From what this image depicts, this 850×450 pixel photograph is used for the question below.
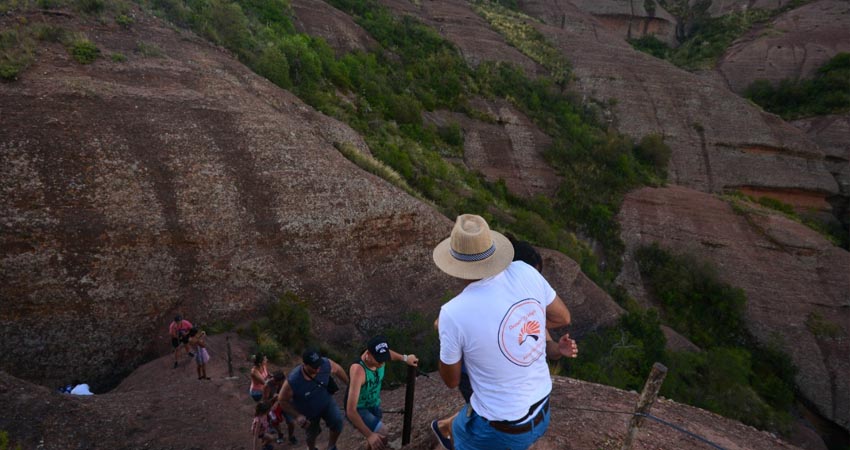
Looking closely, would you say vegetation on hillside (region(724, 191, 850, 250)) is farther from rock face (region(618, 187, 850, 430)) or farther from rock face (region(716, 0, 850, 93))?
rock face (region(716, 0, 850, 93))

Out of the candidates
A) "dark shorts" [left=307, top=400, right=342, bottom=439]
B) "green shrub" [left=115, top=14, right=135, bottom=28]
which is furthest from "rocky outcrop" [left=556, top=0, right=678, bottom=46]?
"dark shorts" [left=307, top=400, right=342, bottom=439]

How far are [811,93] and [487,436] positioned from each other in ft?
134

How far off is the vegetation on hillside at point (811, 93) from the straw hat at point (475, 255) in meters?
37.6

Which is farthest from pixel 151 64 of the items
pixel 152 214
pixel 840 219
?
pixel 840 219

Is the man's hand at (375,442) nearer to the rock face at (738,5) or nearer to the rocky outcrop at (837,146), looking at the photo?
the rocky outcrop at (837,146)

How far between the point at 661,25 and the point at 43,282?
2237 inches

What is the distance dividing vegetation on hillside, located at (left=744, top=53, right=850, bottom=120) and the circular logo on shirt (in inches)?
1480

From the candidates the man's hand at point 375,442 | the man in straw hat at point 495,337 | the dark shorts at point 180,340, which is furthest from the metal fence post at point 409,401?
the dark shorts at point 180,340

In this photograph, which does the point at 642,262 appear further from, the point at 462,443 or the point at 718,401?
the point at 462,443

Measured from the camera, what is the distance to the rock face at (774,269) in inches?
697

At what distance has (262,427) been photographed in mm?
5992

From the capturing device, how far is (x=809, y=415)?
1700 centimetres

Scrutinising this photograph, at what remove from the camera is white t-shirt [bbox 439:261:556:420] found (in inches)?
111

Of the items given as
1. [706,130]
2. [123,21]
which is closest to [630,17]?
[706,130]
